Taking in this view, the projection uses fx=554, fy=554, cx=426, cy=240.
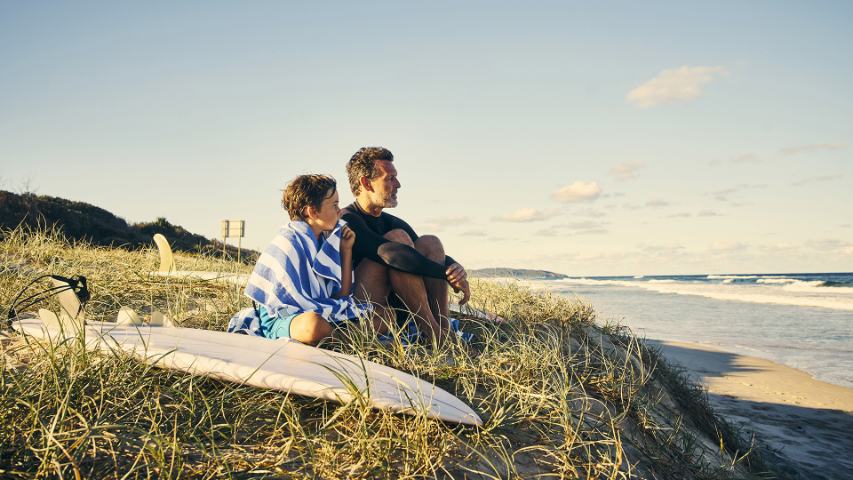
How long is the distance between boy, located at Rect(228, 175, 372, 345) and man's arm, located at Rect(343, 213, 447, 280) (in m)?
0.14

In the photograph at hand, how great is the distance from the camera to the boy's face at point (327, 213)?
10.7ft

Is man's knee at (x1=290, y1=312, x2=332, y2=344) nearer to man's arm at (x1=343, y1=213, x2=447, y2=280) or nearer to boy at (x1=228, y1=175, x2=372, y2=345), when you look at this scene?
boy at (x1=228, y1=175, x2=372, y2=345)

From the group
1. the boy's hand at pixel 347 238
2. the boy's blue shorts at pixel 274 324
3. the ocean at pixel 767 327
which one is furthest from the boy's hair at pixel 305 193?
the ocean at pixel 767 327

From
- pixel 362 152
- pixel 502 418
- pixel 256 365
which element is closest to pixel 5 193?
pixel 362 152

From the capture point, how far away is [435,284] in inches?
144

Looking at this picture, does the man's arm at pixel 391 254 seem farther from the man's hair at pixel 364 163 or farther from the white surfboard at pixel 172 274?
the white surfboard at pixel 172 274

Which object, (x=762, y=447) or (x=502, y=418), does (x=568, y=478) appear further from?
(x=762, y=447)

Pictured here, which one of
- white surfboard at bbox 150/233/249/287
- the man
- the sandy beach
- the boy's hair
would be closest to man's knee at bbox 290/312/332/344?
the man

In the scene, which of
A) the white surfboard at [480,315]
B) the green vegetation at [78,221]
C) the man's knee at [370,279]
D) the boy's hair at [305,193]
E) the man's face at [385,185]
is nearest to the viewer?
the boy's hair at [305,193]

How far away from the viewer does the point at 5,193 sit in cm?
1430

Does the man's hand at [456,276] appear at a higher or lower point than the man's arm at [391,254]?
lower

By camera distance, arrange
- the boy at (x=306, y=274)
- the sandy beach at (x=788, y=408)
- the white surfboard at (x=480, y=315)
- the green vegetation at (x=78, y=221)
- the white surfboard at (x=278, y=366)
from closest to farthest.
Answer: the white surfboard at (x=278, y=366) → the boy at (x=306, y=274) → the sandy beach at (x=788, y=408) → the white surfboard at (x=480, y=315) → the green vegetation at (x=78, y=221)

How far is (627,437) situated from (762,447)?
2.31 metres

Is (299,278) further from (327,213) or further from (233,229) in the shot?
(233,229)
